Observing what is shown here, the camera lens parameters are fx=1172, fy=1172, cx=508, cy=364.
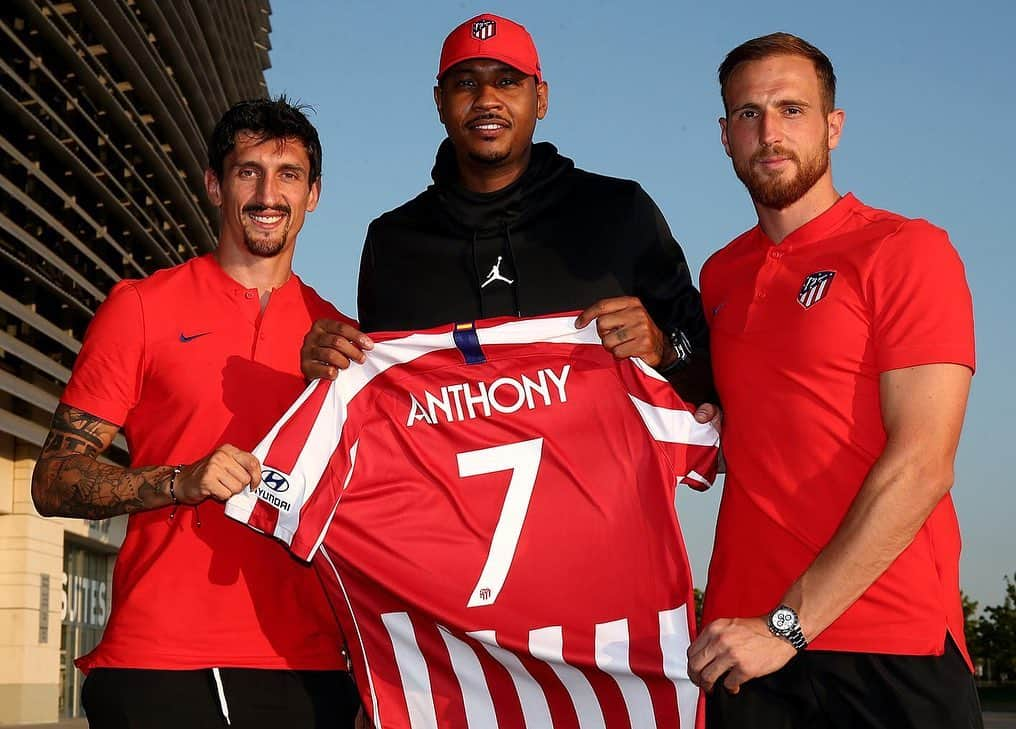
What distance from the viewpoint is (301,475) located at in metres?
4.07

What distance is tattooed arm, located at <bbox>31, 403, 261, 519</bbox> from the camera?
384 centimetres

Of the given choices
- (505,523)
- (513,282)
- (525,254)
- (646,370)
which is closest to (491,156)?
(525,254)

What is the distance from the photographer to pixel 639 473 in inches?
166

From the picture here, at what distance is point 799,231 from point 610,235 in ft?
3.46

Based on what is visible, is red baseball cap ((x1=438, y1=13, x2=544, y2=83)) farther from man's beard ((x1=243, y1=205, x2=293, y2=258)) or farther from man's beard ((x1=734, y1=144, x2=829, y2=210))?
man's beard ((x1=734, y1=144, x2=829, y2=210))

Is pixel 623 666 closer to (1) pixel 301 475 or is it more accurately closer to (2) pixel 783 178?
(1) pixel 301 475

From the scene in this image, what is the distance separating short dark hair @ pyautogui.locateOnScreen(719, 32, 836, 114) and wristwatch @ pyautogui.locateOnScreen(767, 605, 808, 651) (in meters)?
1.59

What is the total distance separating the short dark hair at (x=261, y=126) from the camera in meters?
4.70

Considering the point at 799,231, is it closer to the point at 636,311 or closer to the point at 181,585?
the point at 636,311

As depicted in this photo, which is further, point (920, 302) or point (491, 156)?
point (491, 156)

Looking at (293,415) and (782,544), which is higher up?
(293,415)

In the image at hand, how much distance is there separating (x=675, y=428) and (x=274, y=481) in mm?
1408

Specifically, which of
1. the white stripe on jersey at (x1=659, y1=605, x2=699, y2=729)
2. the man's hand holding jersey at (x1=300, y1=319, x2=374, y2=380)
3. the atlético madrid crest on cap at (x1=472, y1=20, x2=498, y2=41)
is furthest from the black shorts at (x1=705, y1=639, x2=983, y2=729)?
the atlético madrid crest on cap at (x1=472, y1=20, x2=498, y2=41)

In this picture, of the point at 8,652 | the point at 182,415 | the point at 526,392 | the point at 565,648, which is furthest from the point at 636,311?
the point at 8,652
